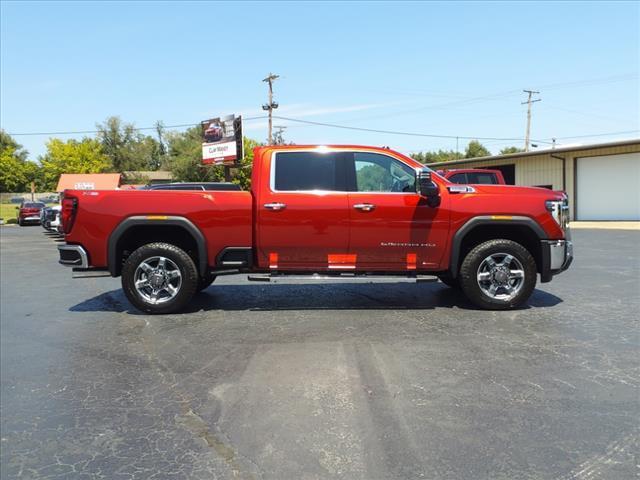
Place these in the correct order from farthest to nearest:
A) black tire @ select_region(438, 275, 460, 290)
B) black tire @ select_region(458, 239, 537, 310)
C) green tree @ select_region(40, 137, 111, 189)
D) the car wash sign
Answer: green tree @ select_region(40, 137, 111, 189)
the car wash sign
black tire @ select_region(438, 275, 460, 290)
black tire @ select_region(458, 239, 537, 310)

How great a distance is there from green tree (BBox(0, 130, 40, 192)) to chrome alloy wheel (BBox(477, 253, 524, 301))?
92.1m

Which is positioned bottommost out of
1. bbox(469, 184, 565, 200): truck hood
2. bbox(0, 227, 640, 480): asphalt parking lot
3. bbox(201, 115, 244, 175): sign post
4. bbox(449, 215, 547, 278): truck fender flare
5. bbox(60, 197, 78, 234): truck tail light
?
bbox(0, 227, 640, 480): asphalt parking lot

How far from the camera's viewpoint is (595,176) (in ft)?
96.0

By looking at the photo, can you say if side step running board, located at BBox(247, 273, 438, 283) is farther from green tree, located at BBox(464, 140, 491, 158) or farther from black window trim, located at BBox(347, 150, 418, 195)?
green tree, located at BBox(464, 140, 491, 158)

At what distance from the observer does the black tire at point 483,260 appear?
6.33m

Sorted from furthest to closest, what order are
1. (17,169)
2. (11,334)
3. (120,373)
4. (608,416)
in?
1. (17,169)
2. (11,334)
3. (120,373)
4. (608,416)

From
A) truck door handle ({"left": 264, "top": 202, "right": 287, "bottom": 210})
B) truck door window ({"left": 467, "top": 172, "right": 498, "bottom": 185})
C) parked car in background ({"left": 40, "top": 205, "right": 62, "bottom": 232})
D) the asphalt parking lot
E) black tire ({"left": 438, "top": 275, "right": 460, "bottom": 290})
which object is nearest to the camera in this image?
the asphalt parking lot

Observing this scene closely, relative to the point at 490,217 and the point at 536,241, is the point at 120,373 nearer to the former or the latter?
the point at 490,217

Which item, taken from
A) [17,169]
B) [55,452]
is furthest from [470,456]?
[17,169]

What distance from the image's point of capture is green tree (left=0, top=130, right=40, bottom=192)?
82.3m

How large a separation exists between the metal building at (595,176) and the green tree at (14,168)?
80.4m

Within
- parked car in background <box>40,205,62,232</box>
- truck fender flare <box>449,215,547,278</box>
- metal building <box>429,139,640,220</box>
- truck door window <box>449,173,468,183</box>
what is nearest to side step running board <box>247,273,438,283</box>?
truck fender flare <box>449,215,547,278</box>

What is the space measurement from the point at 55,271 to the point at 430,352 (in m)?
9.04

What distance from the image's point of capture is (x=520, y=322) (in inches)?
229
